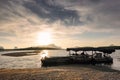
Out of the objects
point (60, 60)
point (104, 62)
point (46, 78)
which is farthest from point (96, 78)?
point (104, 62)

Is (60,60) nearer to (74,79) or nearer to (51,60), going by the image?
(51,60)

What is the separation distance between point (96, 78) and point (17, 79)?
42.3 feet

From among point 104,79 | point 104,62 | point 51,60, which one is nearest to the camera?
point 104,79

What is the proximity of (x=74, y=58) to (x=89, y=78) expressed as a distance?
119ft

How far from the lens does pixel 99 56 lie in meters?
70.1

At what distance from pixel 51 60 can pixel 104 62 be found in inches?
826

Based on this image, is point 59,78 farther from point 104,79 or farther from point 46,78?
point 104,79

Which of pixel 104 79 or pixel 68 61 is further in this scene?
pixel 68 61

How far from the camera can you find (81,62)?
63531 millimetres

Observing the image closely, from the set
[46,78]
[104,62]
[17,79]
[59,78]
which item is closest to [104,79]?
[59,78]

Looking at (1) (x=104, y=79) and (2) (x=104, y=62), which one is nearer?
(1) (x=104, y=79)

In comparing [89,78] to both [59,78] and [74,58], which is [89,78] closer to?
[59,78]

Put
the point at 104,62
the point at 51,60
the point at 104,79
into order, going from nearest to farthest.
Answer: the point at 104,79
the point at 51,60
the point at 104,62

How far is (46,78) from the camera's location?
28688 millimetres
